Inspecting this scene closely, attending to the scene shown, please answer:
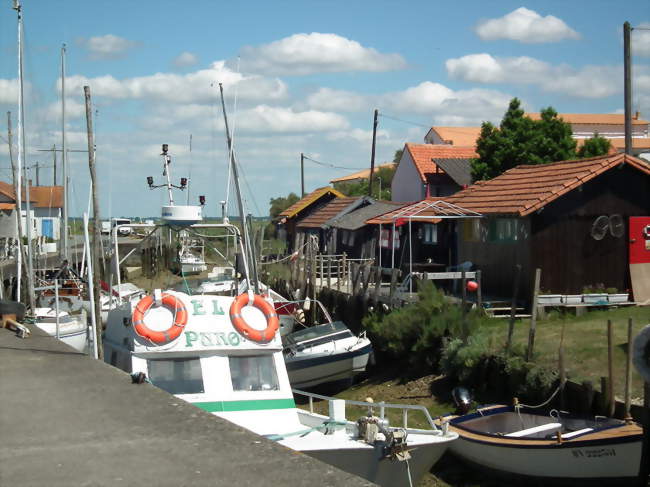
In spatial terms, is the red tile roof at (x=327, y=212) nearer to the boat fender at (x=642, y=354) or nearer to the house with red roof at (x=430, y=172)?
the house with red roof at (x=430, y=172)

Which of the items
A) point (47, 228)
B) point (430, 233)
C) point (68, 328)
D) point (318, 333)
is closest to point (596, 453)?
point (318, 333)

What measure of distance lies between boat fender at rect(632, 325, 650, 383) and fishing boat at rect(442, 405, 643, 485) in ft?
4.76

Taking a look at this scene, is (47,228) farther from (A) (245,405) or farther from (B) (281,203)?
(A) (245,405)

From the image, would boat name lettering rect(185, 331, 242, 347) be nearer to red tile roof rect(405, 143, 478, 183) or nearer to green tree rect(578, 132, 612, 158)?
green tree rect(578, 132, 612, 158)

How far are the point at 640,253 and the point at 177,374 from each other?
14203 mm

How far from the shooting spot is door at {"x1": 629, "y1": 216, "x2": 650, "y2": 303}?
2195 cm

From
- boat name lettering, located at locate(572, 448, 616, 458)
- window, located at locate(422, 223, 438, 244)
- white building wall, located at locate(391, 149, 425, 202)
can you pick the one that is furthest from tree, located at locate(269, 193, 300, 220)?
boat name lettering, located at locate(572, 448, 616, 458)

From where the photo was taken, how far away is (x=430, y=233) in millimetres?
29141

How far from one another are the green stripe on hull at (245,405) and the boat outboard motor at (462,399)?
4.90 metres

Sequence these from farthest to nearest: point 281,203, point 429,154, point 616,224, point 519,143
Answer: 1. point 281,203
2. point 429,154
3. point 519,143
4. point 616,224

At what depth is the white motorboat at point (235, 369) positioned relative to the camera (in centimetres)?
1181

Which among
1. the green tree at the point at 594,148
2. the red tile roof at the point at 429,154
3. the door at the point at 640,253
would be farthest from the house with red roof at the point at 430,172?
the door at the point at 640,253

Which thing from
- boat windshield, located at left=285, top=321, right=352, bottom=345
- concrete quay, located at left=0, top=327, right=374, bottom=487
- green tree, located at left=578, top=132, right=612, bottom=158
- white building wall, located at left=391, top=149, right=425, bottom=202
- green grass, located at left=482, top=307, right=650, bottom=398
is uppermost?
green tree, located at left=578, top=132, right=612, bottom=158

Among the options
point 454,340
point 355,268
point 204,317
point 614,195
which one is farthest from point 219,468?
point 355,268
